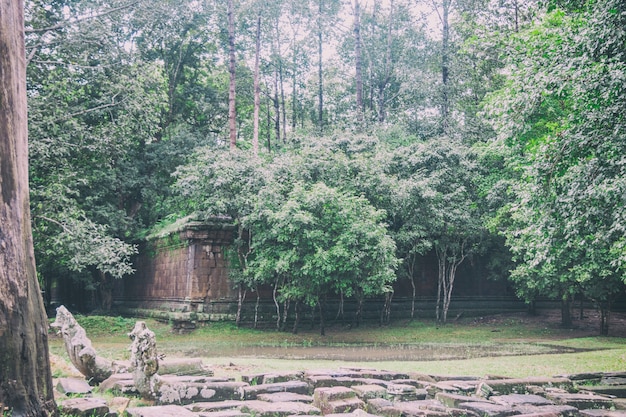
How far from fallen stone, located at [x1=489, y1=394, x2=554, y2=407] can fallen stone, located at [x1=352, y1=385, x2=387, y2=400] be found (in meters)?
1.36

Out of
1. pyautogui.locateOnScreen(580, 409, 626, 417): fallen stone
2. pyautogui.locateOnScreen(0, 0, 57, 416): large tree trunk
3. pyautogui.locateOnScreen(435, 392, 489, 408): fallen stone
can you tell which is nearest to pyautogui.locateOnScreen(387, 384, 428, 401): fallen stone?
pyautogui.locateOnScreen(435, 392, 489, 408): fallen stone

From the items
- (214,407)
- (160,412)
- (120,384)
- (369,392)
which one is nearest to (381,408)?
(369,392)

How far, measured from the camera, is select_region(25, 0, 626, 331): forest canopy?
26.1ft

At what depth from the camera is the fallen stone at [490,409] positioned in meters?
5.28

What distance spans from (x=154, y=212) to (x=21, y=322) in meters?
20.7

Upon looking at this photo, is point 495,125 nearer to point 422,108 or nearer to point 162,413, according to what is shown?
point 162,413

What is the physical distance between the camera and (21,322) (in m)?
4.14

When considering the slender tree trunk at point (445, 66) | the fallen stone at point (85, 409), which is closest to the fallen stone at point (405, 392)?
the fallen stone at point (85, 409)

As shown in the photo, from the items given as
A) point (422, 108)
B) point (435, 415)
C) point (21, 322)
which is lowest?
point (435, 415)

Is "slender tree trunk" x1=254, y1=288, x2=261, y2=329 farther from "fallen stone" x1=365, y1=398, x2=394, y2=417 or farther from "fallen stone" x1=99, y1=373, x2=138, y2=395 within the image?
"fallen stone" x1=365, y1=398, x2=394, y2=417

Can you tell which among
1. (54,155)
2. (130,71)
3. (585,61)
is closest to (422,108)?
(130,71)

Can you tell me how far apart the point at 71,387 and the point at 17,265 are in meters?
2.41

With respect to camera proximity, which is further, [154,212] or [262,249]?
[154,212]

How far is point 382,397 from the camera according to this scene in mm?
6164
